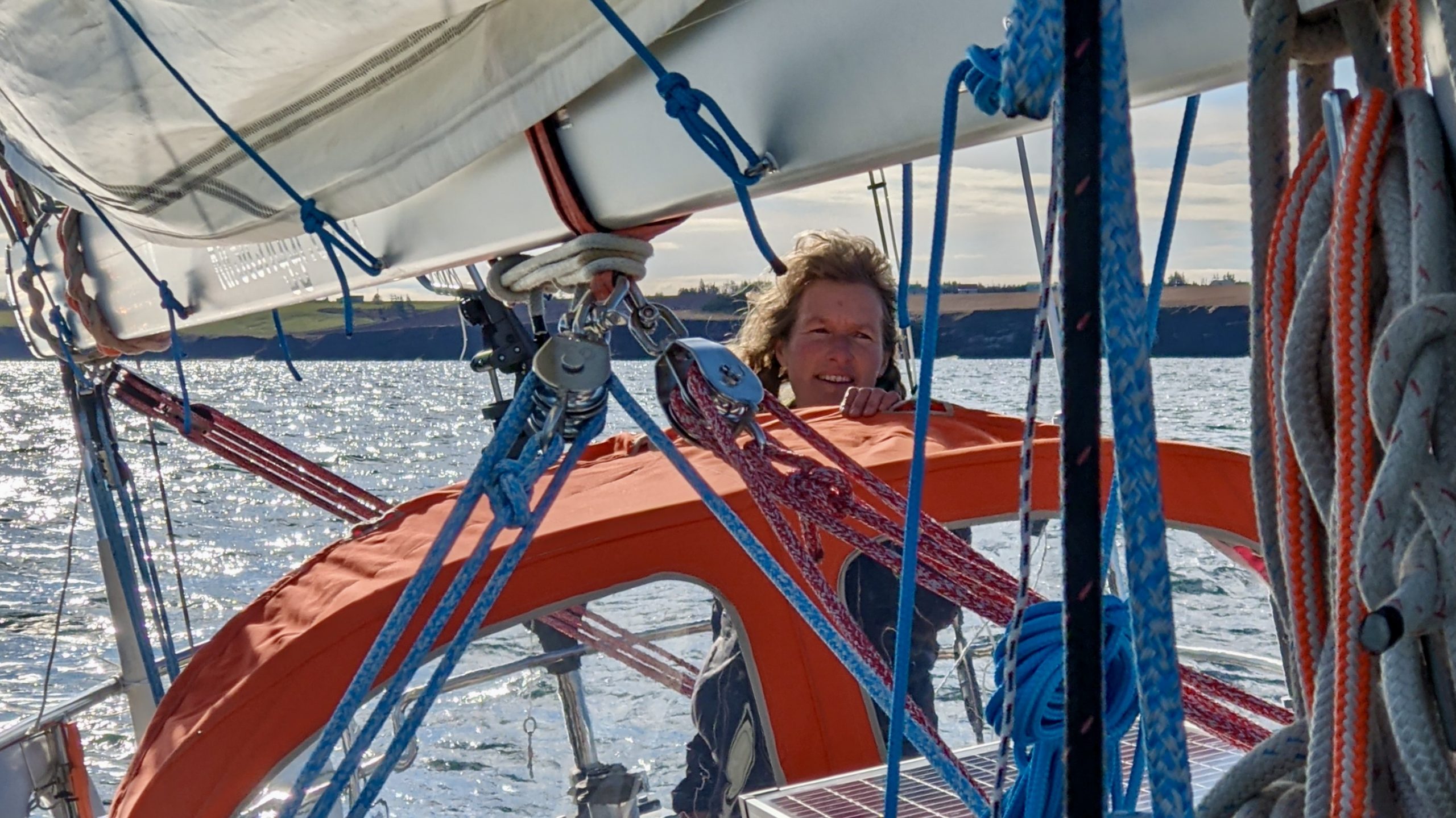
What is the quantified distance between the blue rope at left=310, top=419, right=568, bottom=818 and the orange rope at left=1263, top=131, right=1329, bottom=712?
663 millimetres

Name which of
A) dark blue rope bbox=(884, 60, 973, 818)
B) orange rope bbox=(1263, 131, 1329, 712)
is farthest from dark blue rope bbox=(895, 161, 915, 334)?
orange rope bbox=(1263, 131, 1329, 712)

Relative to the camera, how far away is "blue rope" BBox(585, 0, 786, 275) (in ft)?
3.26

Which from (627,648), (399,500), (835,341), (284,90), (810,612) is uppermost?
(284,90)

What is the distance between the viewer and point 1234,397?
2405 cm

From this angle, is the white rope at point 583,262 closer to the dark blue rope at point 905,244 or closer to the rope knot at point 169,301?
the dark blue rope at point 905,244

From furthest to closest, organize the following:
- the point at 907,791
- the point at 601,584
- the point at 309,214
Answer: the point at 601,584, the point at 907,791, the point at 309,214

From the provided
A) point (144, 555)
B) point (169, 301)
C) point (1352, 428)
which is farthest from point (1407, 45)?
point (144, 555)

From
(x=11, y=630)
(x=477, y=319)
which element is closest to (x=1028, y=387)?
(x=477, y=319)

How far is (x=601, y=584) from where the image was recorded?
2.00 meters

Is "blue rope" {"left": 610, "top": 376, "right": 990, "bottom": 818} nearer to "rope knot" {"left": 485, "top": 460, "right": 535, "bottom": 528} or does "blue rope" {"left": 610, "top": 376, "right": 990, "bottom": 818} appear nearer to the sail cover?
"rope knot" {"left": 485, "top": 460, "right": 535, "bottom": 528}

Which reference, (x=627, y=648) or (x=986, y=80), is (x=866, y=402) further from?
(x=986, y=80)

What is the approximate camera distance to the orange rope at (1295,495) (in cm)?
60

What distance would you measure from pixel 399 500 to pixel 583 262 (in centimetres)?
1524

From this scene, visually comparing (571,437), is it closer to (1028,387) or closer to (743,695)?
(1028,387)
